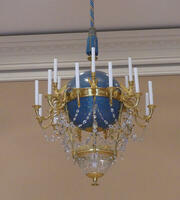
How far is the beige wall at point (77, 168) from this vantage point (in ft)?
17.2

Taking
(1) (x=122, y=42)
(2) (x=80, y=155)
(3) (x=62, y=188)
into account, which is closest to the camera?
(2) (x=80, y=155)

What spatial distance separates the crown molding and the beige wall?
1.26 ft

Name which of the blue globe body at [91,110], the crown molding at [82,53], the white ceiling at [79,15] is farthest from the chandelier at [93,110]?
the crown molding at [82,53]

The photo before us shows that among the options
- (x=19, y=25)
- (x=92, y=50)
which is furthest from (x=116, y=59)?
(x=92, y=50)

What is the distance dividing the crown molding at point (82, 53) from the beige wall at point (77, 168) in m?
0.38

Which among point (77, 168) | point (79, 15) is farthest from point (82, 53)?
point (77, 168)

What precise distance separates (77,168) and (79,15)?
1.78m

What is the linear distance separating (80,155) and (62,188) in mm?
2083

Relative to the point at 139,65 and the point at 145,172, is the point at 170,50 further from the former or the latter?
the point at 145,172

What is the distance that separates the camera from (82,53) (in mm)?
5820

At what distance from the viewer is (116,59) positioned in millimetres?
5770

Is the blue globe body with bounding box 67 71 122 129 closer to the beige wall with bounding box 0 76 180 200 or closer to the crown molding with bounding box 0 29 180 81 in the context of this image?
the beige wall with bounding box 0 76 180 200

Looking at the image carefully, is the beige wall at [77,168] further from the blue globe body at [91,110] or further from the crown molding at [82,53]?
the blue globe body at [91,110]

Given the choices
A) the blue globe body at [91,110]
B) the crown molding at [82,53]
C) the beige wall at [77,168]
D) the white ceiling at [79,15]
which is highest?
the white ceiling at [79,15]
